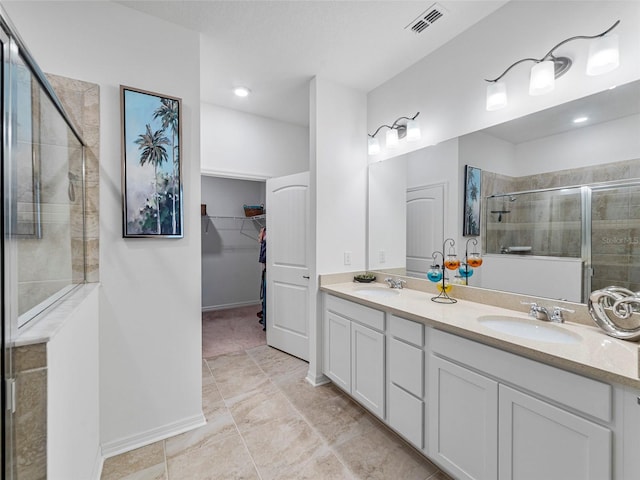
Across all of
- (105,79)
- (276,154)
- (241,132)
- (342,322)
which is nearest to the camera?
(105,79)

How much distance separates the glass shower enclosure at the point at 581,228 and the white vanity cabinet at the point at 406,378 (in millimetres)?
793

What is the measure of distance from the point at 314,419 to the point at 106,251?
1786 millimetres

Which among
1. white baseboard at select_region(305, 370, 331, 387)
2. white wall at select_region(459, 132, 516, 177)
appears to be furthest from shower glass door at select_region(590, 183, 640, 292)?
white baseboard at select_region(305, 370, 331, 387)

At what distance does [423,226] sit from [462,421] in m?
1.37

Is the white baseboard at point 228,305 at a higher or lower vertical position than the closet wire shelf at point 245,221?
lower

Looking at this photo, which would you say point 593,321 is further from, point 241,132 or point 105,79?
point 241,132

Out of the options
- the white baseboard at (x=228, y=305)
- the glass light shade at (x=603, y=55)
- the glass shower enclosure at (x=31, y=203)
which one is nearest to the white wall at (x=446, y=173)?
the glass light shade at (x=603, y=55)

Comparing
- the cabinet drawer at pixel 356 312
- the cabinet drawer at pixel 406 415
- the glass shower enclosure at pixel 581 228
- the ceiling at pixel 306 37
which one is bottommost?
the cabinet drawer at pixel 406 415

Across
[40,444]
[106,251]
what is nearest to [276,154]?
[106,251]

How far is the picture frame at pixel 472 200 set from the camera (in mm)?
1911

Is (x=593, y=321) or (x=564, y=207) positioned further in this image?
(x=564, y=207)

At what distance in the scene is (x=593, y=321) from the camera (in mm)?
1379

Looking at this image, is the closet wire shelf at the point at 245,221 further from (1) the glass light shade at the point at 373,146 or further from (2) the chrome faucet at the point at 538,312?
(2) the chrome faucet at the point at 538,312

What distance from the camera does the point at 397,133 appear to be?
97.2 inches
